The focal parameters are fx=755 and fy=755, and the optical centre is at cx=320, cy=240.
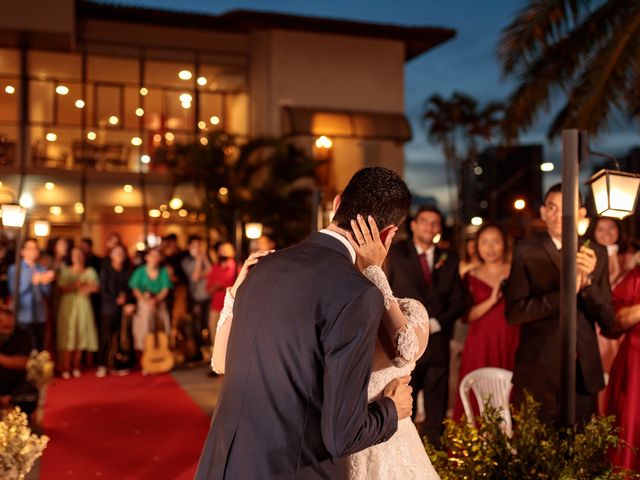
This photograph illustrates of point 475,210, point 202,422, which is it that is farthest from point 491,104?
point 202,422

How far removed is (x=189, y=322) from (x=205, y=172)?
6.84 meters

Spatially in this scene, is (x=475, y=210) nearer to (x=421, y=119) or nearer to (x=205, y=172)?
(x=421, y=119)

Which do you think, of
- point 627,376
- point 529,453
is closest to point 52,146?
point 627,376

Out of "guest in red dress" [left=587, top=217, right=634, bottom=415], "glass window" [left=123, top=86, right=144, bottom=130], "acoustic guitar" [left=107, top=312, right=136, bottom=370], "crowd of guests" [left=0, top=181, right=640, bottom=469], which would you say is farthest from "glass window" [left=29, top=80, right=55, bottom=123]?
"guest in red dress" [left=587, top=217, right=634, bottom=415]

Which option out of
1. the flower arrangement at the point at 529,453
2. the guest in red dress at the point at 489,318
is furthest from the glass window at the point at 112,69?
the flower arrangement at the point at 529,453

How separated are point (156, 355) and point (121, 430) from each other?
3700mm

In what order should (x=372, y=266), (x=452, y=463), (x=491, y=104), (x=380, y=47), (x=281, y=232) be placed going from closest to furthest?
(x=372, y=266), (x=452, y=463), (x=281, y=232), (x=380, y=47), (x=491, y=104)

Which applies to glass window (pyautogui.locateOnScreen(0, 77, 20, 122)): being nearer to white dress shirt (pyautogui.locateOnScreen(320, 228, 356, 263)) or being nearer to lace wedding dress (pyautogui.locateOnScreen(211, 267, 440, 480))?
lace wedding dress (pyautogui.locateOnScreen(211, 267, 440, 480))

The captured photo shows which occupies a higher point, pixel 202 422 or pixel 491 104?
pixel 491 104

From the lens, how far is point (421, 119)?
36.8 meters

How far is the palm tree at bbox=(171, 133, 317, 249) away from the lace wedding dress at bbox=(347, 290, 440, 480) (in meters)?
15.6

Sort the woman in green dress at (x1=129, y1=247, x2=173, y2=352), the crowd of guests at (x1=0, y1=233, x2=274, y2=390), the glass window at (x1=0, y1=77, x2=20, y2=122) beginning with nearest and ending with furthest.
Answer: the crowd of guests at (x1=0, y1=233, x2=274, y2=390)
the woman in green dress at (x1=129, y1=247, x2=173, y2=352)
the glass window at (x1=0, y1=77, x2=20, y2=122)

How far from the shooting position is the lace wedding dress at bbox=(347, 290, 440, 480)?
251 centimetres

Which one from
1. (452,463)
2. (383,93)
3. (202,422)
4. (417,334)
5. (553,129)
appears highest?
(383,93)
